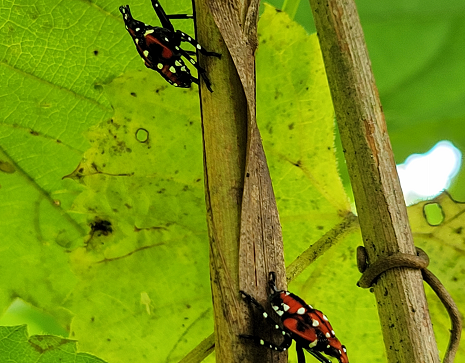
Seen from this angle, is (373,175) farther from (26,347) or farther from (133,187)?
(26,347)

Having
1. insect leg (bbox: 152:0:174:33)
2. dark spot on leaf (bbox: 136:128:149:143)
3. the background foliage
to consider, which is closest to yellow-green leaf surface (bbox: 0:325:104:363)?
the background foliage

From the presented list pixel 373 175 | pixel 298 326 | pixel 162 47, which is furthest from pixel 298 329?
pixel 162 47

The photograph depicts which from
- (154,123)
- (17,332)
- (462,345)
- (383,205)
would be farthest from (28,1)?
(462,345)

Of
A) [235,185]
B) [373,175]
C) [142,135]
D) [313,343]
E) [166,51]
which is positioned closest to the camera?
[235,185]

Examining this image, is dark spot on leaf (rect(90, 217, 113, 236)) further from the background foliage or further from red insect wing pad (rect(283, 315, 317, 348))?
red insect wing pad (rect(283, 315, 317, 348))

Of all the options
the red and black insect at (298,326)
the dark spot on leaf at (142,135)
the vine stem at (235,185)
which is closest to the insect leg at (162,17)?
the dark spot on leaf at (142,135)

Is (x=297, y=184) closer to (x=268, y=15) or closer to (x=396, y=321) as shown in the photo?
(x=268, y=15)
